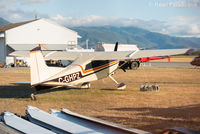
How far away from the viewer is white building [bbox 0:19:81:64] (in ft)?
146

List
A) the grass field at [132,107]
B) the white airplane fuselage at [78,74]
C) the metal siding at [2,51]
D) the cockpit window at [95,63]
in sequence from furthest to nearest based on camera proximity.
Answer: the metal siding at [2,51] < the cockpit window at [95,63] < the white airplane fuselage at [78,74] < the grass field at [132,107]

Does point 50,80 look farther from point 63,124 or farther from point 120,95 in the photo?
point 63,124

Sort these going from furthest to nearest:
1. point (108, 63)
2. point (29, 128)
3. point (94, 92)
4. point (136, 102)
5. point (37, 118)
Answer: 1. point (108, 63)
2. point (94, 92)
3. point (136, 102)
4. point (37, 118)
5. point (29, 128)

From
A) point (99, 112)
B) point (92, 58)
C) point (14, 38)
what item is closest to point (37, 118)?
point (99, 112)

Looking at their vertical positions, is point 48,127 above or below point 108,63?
below

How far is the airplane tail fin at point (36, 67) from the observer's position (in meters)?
10.7

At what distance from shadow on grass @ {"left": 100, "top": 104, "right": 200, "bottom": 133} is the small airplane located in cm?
249

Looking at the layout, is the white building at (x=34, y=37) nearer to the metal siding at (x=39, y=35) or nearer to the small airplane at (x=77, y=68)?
the metal siding at (x=39, y=35)

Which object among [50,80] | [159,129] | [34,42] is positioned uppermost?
[34,42]

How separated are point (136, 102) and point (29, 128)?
5.37m

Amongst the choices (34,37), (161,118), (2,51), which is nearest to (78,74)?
(161,118)

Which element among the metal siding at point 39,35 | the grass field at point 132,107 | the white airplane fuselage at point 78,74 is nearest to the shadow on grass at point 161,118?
the grass field at point 132,107

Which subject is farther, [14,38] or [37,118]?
[14,38]

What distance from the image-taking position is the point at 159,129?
661 cm
